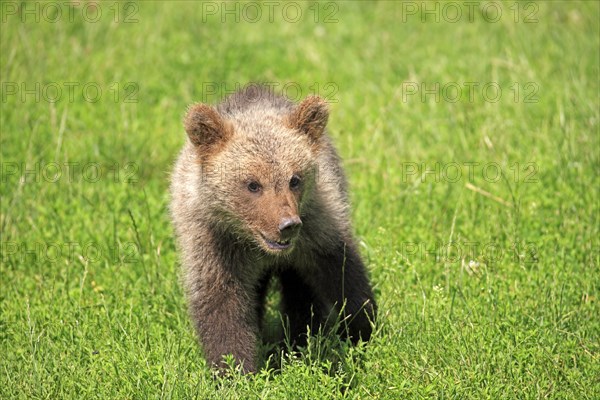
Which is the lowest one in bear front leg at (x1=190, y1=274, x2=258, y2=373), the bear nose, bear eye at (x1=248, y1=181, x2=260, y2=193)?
bear front leg at (x1=190, y1=274, x2=258, y2=373)

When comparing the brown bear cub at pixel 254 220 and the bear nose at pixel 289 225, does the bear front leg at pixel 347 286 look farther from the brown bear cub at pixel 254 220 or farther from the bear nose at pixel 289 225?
the bear nose at pixel 289 225

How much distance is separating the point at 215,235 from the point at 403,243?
1810mm

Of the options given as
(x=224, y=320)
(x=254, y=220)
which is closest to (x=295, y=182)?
(x=254, y=220)

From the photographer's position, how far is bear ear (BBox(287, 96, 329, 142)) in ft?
18.6

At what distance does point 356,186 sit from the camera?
307 inches

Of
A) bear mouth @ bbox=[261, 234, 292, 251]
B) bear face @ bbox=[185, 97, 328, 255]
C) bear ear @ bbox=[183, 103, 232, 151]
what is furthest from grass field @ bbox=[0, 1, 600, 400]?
bear ear @ bbox=[183, 103, 232, 151]

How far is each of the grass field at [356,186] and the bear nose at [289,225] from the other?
739 mm

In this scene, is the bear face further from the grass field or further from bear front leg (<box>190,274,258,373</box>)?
the grass field

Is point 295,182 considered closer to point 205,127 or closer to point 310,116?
point 310,116

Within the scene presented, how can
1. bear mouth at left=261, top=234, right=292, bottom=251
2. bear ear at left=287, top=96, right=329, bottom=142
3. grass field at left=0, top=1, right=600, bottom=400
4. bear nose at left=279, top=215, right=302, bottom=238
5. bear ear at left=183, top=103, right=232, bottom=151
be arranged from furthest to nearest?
bear ear at left=287, top=96, right=329, bottom=142
bear ear at left=183, top=103, right=232, bottom=151
grass field at left=0, top=1, right=600, bottom=400
bear mouth at left=261, top=234, right=292, bottom=251
bear nose at left=279, top=215, right=302, bottom=238

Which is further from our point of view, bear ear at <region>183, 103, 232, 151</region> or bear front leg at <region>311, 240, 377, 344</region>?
bear front leg at <region>311, 240, 377, 344</region>

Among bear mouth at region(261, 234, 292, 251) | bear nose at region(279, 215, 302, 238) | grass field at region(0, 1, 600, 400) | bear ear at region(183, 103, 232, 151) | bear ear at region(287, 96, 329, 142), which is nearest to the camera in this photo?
bear nose at region(279, 215, 302, 238)

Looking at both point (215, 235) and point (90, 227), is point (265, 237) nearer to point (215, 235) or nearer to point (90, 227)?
point (215, 235)

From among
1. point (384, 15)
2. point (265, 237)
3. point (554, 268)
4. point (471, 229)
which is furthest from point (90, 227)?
point (384, 15)
